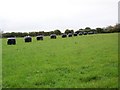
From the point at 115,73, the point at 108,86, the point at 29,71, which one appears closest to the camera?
the point at 108,86

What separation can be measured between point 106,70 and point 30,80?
142 inches

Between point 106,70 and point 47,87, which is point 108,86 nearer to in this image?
point 47,87

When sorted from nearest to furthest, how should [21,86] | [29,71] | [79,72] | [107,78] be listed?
1. [21,86]
2. [107,78]
3. [79,72]
4. [29,71]

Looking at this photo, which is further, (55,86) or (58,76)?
(58,76)

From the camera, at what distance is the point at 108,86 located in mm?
10961

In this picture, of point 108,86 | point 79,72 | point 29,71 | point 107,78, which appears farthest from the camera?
point 29,71

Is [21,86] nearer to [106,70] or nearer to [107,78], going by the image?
[107,78]

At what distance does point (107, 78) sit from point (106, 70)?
1.97 metres

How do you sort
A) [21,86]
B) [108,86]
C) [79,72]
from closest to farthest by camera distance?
[108,86], [21,86], [79,72]

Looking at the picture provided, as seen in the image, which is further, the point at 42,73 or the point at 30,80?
the point at 42,73

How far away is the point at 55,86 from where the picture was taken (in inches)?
454

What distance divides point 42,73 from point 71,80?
2345 millimetres

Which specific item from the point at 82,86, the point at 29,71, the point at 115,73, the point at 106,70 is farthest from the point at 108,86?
the point at 29,71

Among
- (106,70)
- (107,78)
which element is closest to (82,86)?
(107,78)
